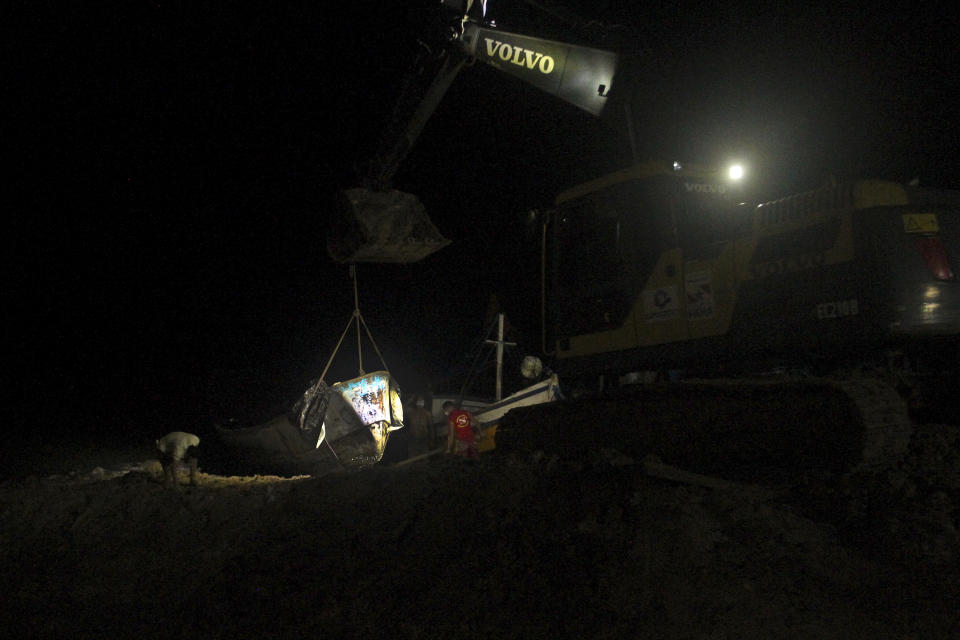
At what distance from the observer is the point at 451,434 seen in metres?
6.56

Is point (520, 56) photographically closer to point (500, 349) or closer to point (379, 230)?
point (379, 230)

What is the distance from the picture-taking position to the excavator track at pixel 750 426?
302cm

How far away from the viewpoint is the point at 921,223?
3453 millimetres

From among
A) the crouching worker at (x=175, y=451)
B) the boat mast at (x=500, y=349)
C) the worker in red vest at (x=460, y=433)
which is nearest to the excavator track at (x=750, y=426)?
the worker in red vest at (x=460, y=433)

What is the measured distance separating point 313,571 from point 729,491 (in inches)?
79.7

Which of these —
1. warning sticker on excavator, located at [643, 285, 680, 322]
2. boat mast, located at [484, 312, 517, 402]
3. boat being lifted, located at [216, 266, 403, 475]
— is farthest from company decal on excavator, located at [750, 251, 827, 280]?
boat mast, located at [484, 312, 517, 402]

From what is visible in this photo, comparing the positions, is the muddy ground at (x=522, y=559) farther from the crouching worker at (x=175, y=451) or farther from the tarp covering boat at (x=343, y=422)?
the tarp covering boat at (x=343, y=422)

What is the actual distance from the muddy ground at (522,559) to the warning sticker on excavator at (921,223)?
107 cm

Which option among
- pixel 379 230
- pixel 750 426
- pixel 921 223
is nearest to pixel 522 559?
pixel 750 426

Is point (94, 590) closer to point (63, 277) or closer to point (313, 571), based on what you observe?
point (313, 571)

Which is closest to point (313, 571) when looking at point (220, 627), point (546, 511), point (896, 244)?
point (220, 627)

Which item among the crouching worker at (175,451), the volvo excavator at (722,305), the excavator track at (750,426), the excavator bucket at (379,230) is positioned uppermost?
the excavator bucket at (379,230)

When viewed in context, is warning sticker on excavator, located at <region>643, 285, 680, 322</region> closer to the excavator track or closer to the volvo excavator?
the volvo excavator

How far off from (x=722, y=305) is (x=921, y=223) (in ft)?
3.76
